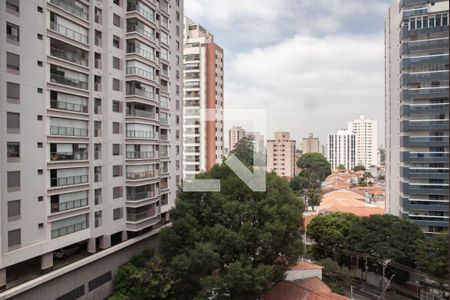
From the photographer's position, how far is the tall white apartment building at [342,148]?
56.0 metres

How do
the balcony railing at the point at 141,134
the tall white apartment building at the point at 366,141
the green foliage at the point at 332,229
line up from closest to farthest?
1. the balcony railing at the point at 141,134
2. the green foliage at the point at 332,229
3. the tall white apartment building at the point at 366,141

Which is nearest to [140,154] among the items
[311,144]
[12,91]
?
[12,91]

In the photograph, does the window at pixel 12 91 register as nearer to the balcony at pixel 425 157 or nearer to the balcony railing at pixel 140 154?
the balcony railing at pixel 140 154

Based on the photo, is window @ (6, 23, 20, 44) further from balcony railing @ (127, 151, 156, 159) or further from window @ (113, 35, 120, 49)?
balcony railing @ (127, 151, 156, 159)

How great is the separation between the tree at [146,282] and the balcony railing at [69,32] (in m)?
6.20

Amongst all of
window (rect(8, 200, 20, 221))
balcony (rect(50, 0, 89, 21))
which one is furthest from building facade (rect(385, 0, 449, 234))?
window (rect(8, 200, 20, 221))

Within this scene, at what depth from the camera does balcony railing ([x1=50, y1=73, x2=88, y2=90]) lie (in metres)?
7.44

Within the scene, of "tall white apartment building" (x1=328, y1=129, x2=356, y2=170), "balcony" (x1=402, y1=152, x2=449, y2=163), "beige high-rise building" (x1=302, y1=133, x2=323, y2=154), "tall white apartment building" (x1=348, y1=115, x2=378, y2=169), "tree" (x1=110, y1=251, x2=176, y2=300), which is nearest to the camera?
"tree" (x1=110, y1=251, x2=176, y2=300)

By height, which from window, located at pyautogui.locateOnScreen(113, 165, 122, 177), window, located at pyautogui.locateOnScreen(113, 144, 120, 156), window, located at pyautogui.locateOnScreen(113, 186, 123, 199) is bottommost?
window, located at pyautogui.locateOnScreen(113, 186, 123, 199)

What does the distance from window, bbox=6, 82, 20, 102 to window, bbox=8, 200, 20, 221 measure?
2145 millimetres

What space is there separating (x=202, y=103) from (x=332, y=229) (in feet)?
39.1

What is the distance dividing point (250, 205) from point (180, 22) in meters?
8.06

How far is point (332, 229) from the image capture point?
46.3 feet

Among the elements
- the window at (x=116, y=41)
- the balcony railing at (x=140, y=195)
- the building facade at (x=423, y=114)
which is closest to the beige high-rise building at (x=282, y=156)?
the building facade at (x=423, y=114)
